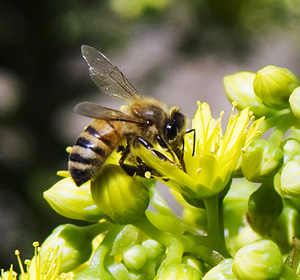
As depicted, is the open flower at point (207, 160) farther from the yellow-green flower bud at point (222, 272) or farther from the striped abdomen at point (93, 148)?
the yellow-green flower bud at point (222, 272)

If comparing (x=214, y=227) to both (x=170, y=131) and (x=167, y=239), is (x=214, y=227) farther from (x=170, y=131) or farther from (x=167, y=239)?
(x=170, y=131)

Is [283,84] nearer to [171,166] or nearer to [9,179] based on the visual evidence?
[171,166]

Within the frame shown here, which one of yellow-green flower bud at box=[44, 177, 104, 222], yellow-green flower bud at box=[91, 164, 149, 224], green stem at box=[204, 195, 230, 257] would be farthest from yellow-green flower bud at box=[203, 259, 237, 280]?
yellow-green flower bud at box=[44, 177, 104, 222]

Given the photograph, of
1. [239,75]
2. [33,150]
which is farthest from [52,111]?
[239,75]

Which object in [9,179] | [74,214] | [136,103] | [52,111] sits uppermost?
[136,103]

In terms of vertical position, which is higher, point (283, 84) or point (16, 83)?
point (283, 84)

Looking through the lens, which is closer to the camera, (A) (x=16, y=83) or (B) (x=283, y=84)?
(B) (x=283, y=84)

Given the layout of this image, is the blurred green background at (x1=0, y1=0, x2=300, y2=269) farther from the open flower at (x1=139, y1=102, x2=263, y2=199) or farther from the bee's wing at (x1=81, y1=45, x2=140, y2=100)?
the open flower at (x1=139, y1=102, x2=263, y2=199)

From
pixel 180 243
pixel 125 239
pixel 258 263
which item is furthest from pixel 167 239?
pixel 258 263
